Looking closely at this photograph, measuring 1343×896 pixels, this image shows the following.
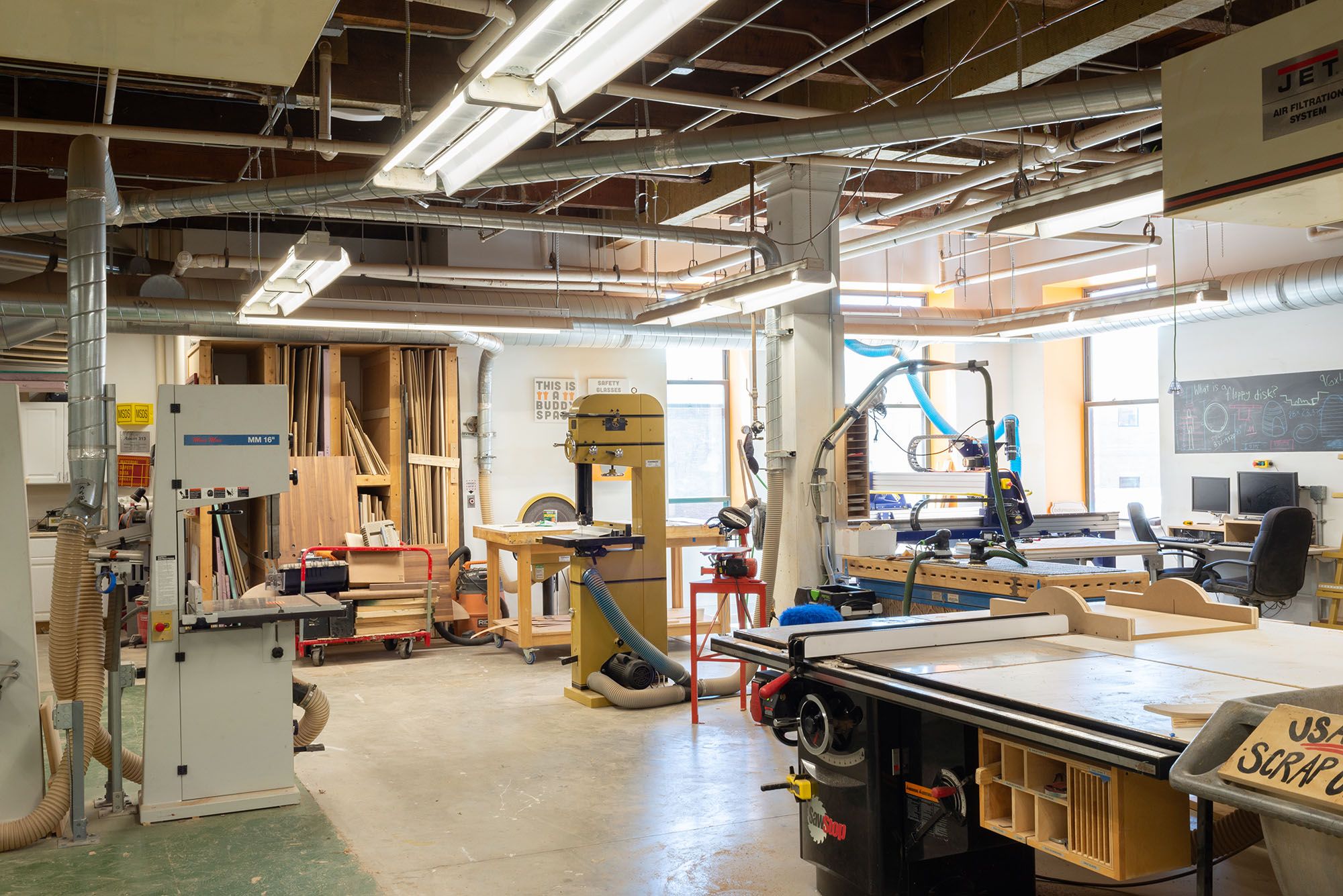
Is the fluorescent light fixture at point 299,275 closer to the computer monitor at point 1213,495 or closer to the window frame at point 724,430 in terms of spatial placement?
the window frame at point 724,430

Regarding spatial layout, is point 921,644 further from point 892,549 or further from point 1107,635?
point 892,549

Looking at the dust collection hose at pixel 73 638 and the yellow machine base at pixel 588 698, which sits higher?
the dust collection hose at pixel 73 638

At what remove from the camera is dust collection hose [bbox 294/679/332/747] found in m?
5.03

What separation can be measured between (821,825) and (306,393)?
7153 millimetres

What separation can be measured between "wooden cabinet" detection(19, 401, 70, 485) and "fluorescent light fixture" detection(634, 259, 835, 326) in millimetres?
5759

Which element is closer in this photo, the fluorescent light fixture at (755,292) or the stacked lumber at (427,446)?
the fluorescent light fixture at (755,292)

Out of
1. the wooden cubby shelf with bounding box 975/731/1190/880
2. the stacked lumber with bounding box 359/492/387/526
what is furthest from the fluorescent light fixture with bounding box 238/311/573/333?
the wooden cubby shelf with bounding box 975/731/1190/880

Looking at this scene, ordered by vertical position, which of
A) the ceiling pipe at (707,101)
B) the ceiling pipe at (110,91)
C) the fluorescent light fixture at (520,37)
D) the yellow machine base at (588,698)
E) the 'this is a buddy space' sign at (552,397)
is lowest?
the yellow machine base at (588,698)

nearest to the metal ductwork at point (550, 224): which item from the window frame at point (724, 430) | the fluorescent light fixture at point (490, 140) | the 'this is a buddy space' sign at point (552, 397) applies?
the fluorescent light fixture at point (490, 140)

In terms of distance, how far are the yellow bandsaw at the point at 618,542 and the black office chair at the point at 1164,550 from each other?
297cm

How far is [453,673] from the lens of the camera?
25.2ft

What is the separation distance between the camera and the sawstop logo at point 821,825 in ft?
10.5

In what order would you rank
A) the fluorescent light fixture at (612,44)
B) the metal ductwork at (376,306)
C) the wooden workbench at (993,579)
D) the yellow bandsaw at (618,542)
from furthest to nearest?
the metal ductwork at (376,306)
the yellow bandsaw at (618,542)
the wooden workbench at (993,579)
the fluorescent light fixture at (612,44)

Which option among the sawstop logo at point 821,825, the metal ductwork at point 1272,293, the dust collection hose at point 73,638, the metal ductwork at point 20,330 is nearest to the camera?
the sawstop logo at point 821,825
